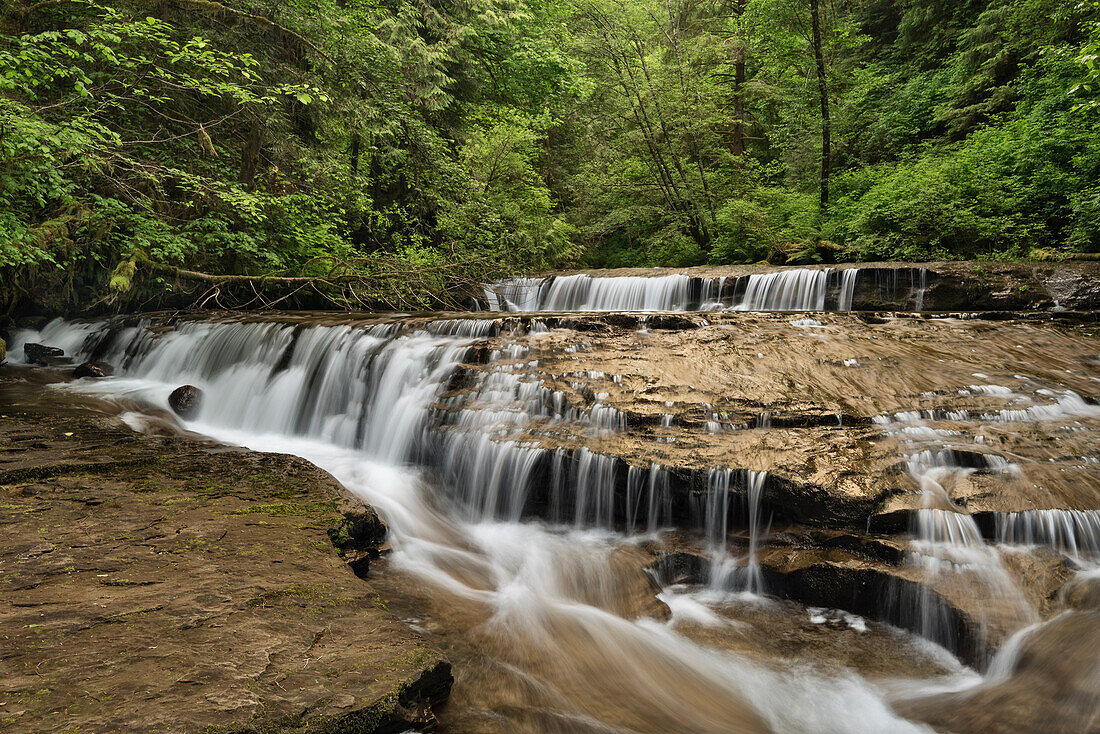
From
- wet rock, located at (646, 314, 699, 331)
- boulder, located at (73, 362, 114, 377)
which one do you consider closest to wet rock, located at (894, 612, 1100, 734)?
wet rock, located at (646, 314, 699, 331)

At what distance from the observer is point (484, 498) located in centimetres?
513

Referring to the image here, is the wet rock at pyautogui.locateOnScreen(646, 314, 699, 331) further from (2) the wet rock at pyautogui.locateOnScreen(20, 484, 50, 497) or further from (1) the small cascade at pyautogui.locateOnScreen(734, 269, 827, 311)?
(2) the wet rock at pyautogui.locateOnScreen(20, 484, 50, 497)

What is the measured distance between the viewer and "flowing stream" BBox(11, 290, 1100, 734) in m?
2.87

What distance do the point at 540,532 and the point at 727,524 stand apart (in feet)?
5.33

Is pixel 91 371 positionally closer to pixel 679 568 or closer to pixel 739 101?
pixel 679 568

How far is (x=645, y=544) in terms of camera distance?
4.36m

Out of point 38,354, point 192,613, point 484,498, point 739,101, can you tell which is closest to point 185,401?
point 38,354

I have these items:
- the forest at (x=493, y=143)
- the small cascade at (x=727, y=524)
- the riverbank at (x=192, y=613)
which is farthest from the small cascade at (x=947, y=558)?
the forest at (x=493, y=143)

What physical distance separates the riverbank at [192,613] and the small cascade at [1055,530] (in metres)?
3.85

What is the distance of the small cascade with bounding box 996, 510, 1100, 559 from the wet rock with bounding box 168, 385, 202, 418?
9.00 metres

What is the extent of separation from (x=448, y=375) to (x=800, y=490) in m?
4.01

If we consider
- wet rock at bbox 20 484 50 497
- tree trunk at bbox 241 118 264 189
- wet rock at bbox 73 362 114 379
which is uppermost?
tree trunk at bbox 241 118 264 189

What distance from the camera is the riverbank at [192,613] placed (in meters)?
1.68

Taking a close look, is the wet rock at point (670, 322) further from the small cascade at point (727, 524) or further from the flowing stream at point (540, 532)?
the small cascade at point (727, 524)
